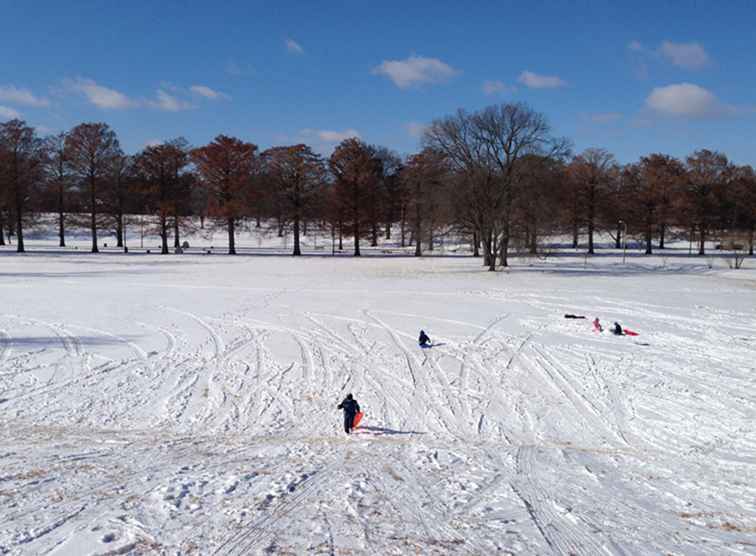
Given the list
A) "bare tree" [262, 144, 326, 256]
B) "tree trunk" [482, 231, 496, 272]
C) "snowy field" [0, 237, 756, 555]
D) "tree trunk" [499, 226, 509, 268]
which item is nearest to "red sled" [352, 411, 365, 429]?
"snowy field" [0, 237, 756, 555]

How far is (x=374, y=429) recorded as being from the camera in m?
9.22

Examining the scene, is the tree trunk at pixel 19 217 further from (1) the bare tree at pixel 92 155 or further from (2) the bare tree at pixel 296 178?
(2) the bare tree at pixel 296 178

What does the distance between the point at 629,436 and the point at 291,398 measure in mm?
6017

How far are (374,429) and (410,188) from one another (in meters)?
45.7

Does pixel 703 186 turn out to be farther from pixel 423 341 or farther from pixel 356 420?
pixel 356 420

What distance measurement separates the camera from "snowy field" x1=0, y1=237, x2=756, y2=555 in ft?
17.6

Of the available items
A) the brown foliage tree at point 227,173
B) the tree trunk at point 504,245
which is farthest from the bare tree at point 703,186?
the brown foliage tree at point 227,173

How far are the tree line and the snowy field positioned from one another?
54.4ft

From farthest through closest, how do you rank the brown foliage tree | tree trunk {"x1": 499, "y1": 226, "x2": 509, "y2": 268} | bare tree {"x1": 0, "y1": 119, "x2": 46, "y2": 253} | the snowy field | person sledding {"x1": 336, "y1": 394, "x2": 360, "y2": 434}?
the brown foliage tree < bare tree {"x1": 0, "y1": 119, "x2": 46, "y2": 253} < tree trunk {"x1": 499, "y1": 226, "x2": 509, "y2": 268} < person sledding {"x1": 336, "y1": 394, "x2": 360, "y2": 434} < the snowy field

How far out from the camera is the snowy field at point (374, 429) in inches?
212

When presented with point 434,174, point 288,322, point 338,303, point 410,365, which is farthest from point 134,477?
point 434,174

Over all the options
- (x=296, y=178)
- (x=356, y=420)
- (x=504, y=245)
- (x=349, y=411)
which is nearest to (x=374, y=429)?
(x=356, y=420)

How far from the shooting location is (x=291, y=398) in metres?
10.5

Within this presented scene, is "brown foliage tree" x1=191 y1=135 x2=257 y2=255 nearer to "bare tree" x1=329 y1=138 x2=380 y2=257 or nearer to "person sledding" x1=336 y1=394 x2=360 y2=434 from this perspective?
"bare tree" x1=329 y1=138 x2=380 y2=257
